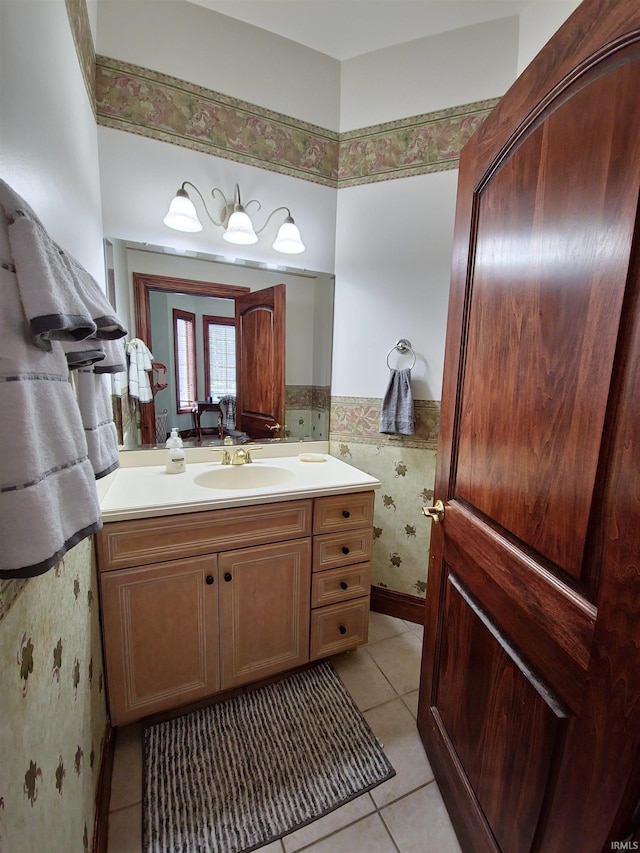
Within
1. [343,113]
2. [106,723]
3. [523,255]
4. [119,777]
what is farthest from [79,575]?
[343,113]

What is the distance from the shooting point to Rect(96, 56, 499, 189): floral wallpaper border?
1.37 m

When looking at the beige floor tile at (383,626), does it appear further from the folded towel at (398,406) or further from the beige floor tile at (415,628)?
the folded towel at (398,406)

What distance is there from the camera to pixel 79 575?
89 cm

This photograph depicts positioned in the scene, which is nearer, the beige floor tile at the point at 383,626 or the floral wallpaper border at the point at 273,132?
the floral wallpaper border at the point at 273,132

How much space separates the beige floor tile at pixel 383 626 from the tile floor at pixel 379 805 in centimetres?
27

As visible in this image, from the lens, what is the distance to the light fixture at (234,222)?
143 centimetres

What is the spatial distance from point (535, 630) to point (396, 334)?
136cm

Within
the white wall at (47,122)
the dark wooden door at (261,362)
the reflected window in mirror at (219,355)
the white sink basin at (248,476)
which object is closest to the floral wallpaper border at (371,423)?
the dark wooden door at (261,362)

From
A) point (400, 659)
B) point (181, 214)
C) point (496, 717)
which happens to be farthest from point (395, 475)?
point (181, 214)

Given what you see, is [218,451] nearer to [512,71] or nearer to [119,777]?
[119,777]

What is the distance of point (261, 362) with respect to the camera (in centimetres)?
177

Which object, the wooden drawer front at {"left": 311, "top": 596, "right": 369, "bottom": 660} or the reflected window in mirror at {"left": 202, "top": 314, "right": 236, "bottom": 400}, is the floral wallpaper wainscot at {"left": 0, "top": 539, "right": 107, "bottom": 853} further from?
the reflected window in mirror at {"left": 202, "top": 314, "right": 236, "bottom": 400}

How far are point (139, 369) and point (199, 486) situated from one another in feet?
1.96

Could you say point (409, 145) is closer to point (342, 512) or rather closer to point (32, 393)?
point (342, 512)
